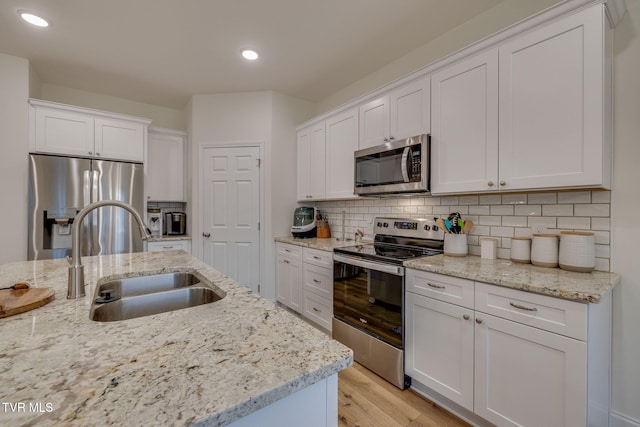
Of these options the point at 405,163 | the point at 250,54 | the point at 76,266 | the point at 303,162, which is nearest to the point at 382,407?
the point at 405,163

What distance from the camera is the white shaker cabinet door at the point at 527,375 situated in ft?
4.05

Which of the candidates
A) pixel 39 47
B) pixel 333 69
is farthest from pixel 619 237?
pixel 39 47

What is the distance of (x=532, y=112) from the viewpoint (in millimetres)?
1617

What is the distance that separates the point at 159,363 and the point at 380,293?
1.67 meters

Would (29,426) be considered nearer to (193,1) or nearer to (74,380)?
(74,380)

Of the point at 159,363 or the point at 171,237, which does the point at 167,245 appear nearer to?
the point at 171,237

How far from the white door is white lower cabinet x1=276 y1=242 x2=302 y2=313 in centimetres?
28

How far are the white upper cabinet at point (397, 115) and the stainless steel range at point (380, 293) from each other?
0.76 metres

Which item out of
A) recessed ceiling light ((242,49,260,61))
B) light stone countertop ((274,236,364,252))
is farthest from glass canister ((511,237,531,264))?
recessed ceiling light ((242,49,260,61))

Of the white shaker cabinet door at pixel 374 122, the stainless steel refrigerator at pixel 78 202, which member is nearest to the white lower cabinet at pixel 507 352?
the white shaker cabinet door at pixel 374 122

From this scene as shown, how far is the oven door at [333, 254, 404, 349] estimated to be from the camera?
76.4 inches

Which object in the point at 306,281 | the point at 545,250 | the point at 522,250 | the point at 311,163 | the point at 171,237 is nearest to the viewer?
the point at 545,250

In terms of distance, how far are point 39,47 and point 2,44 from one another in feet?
0.92

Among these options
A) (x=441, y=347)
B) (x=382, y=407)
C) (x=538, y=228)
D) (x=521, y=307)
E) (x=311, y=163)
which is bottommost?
(x=382, y=407)
